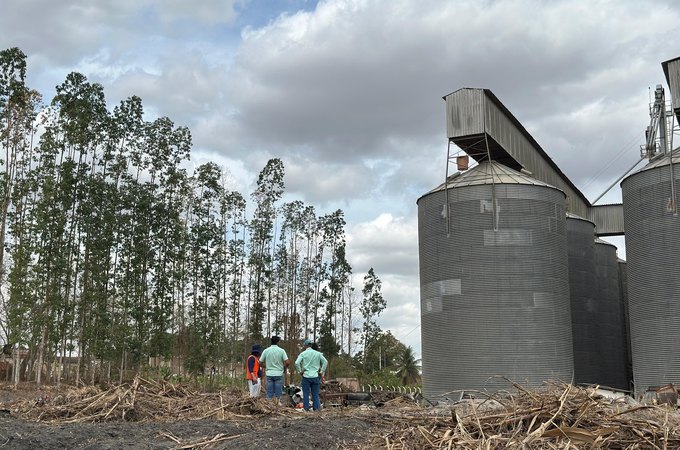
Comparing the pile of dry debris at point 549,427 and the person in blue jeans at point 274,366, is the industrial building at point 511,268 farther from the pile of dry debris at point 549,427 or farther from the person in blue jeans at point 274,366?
the pile of dry debris at point 549,427

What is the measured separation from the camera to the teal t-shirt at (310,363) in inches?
634

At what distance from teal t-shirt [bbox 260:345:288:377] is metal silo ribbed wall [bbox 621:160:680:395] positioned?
13467mm

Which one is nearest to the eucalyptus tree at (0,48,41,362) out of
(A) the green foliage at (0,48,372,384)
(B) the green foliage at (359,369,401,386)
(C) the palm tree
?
(A) the green foliage at (0,48,372,384)

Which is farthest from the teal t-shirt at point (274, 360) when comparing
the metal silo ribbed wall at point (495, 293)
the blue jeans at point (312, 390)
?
the metal silo ribbed wall at point (495, 293)

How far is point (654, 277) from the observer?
2367 cm

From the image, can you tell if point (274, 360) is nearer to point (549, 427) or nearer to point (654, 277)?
point (549, 427)

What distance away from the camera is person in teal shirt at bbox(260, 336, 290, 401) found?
1672cm

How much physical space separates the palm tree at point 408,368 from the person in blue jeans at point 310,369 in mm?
57423

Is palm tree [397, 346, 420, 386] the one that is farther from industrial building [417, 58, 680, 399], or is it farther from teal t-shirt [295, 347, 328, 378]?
teal t-shirt [295, 347, 328, 378]

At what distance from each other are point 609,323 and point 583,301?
8.88 ft

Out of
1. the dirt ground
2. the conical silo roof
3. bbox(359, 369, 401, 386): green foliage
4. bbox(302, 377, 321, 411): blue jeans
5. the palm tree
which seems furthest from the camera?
the palm tree

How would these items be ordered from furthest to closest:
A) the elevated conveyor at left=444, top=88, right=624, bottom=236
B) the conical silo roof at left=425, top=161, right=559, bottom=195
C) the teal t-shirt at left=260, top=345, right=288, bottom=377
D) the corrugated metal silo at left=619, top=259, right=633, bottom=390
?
1. the corrugated metal silo at left=619, top=259, right=633, bottom=390
2. the elevated conveyor at left=444, top=88, right=624, bottom=236
3. the conical silo roof at left=425, top=161, right=559, bottom=195
4. the teal t-shirt at left=260, top=345, right=288, bottom=377

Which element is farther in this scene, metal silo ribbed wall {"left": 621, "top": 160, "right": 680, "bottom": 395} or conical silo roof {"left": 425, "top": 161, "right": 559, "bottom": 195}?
conical silo roof {"left": 425, "top": 161, "right": 559, "bottom": 195}

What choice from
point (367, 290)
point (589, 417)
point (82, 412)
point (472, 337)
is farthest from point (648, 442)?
point (367, 290)
